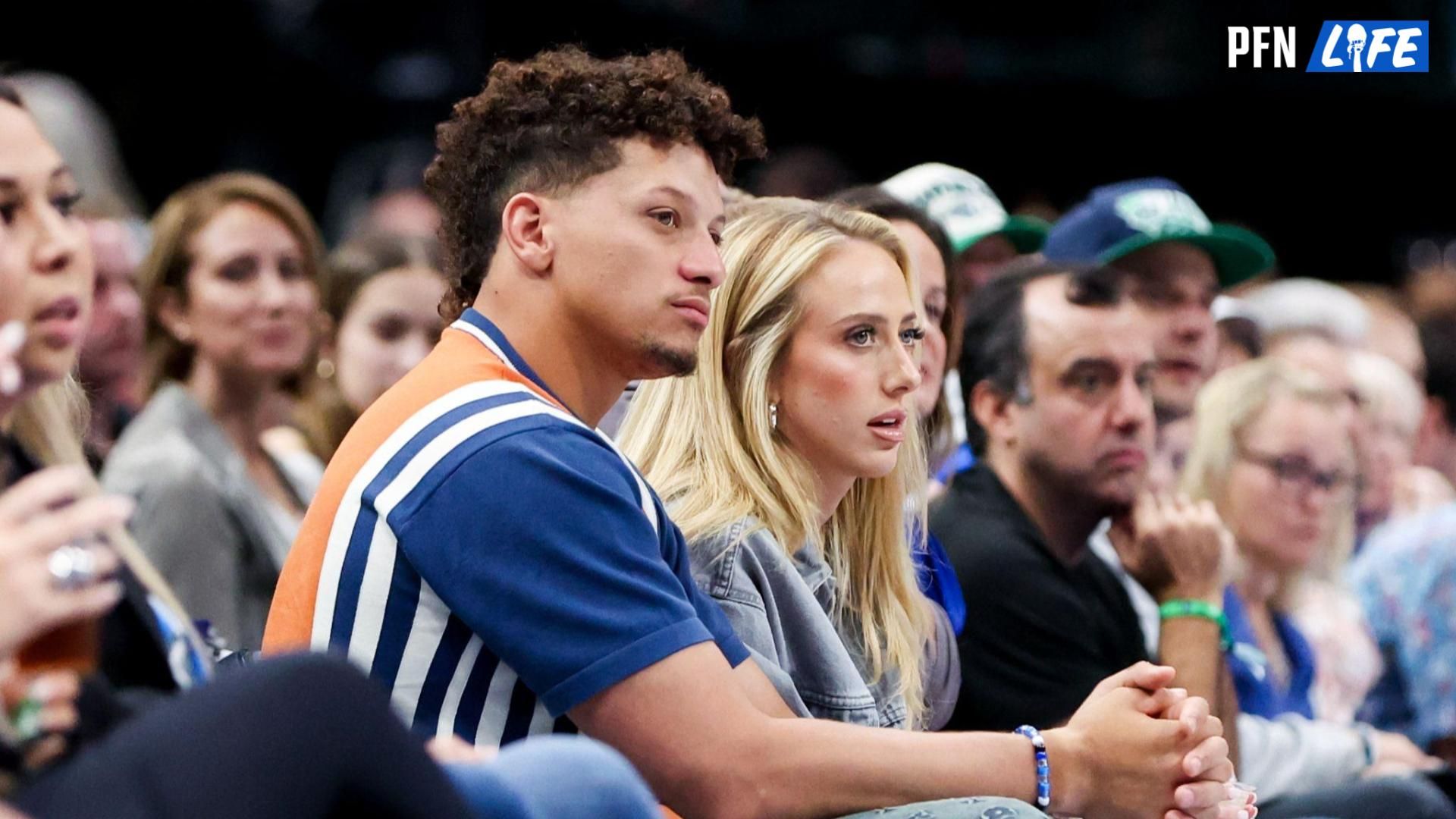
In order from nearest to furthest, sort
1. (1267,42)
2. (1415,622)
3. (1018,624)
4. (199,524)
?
(1018,624) < (199,524) < (1415,622) < (1267,42)

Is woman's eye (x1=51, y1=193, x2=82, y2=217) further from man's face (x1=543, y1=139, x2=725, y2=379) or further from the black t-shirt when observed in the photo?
the black t-shirt

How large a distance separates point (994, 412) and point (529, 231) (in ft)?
4.78

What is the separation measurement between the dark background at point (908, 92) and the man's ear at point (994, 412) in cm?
460

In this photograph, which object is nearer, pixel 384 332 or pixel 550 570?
pixel 550 570

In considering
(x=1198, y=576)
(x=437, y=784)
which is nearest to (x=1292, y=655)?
(x=1198, y=576)

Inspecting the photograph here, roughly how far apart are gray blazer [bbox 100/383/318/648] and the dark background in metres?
4.23

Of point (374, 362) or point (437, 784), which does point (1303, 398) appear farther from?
point (437, 784)

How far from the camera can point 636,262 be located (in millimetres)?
2270

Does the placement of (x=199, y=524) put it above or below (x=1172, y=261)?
below

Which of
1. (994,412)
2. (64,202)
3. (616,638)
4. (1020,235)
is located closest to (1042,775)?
(616,638)

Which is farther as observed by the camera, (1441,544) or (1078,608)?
(1441,544)

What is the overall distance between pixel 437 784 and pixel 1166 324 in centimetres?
305

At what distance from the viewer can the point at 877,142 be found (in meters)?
9.10

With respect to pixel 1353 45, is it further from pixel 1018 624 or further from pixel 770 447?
pixel 770 447
